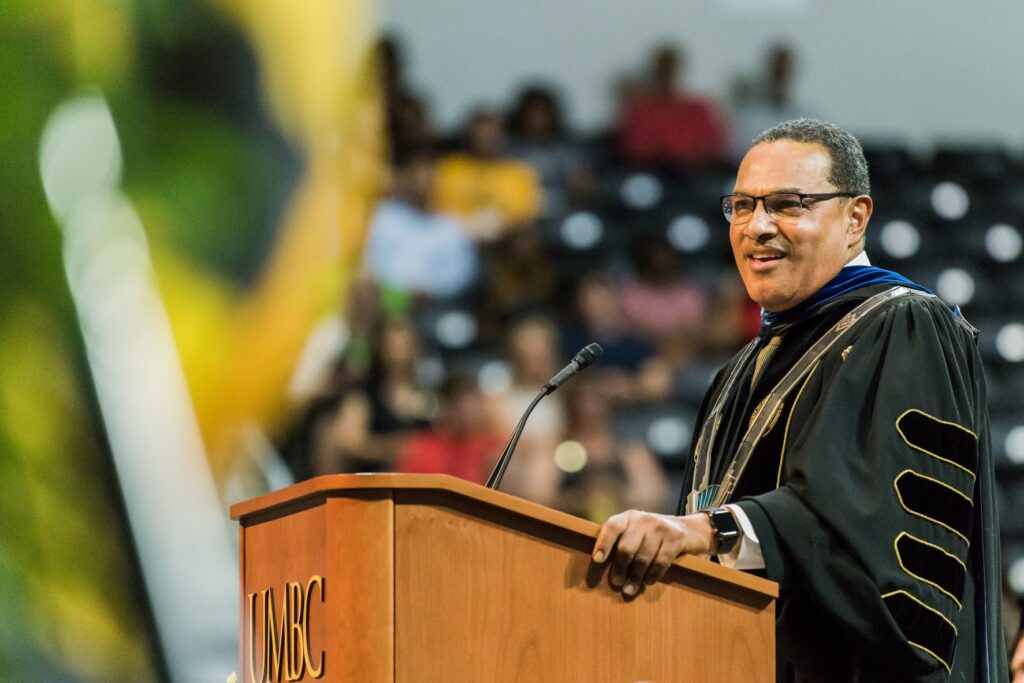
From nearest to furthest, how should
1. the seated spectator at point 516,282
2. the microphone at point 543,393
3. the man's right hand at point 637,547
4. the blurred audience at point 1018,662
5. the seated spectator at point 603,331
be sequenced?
the man's right hand at point 637,547, the microphone at point 543,393, the blurred audience at point 1018,662, the seated spectator at point 603,331, the seated spectator at point 516,282

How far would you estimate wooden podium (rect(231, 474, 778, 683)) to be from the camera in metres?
1.93

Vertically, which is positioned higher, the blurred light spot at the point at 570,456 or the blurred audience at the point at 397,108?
the blurred audience at the point at 397,108

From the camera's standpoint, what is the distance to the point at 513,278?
717 centimetres

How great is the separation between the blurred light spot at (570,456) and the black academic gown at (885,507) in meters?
3.24

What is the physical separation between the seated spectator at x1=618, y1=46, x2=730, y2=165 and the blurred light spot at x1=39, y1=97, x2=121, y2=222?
11.3ft

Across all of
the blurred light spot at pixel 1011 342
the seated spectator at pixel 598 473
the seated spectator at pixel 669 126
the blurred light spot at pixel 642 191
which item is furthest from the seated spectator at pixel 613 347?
the blurred light spot at pixel 1011 342

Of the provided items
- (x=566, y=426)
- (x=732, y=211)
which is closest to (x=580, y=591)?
(x=732, y=211)

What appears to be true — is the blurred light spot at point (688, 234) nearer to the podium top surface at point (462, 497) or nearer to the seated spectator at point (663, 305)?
the seated spectator at point (663, 305)

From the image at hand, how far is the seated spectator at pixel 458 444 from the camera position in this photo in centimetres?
583

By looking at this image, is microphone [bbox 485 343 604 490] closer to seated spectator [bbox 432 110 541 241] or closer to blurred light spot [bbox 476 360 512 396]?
blurred light spot [bbox 476 360 512 396]

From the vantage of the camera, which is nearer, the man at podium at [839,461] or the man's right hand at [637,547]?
the man's right hand at [637,547]

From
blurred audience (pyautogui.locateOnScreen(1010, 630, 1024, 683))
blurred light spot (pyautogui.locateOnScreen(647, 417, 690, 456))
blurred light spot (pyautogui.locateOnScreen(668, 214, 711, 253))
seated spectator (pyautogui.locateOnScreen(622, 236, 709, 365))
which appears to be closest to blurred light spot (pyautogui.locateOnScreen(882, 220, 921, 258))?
blurred light spot (pyautogui.locateOnScreen(668, 214, 711, 253))

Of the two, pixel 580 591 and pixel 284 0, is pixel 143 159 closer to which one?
pixel 284 0

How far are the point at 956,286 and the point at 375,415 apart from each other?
3608mm
